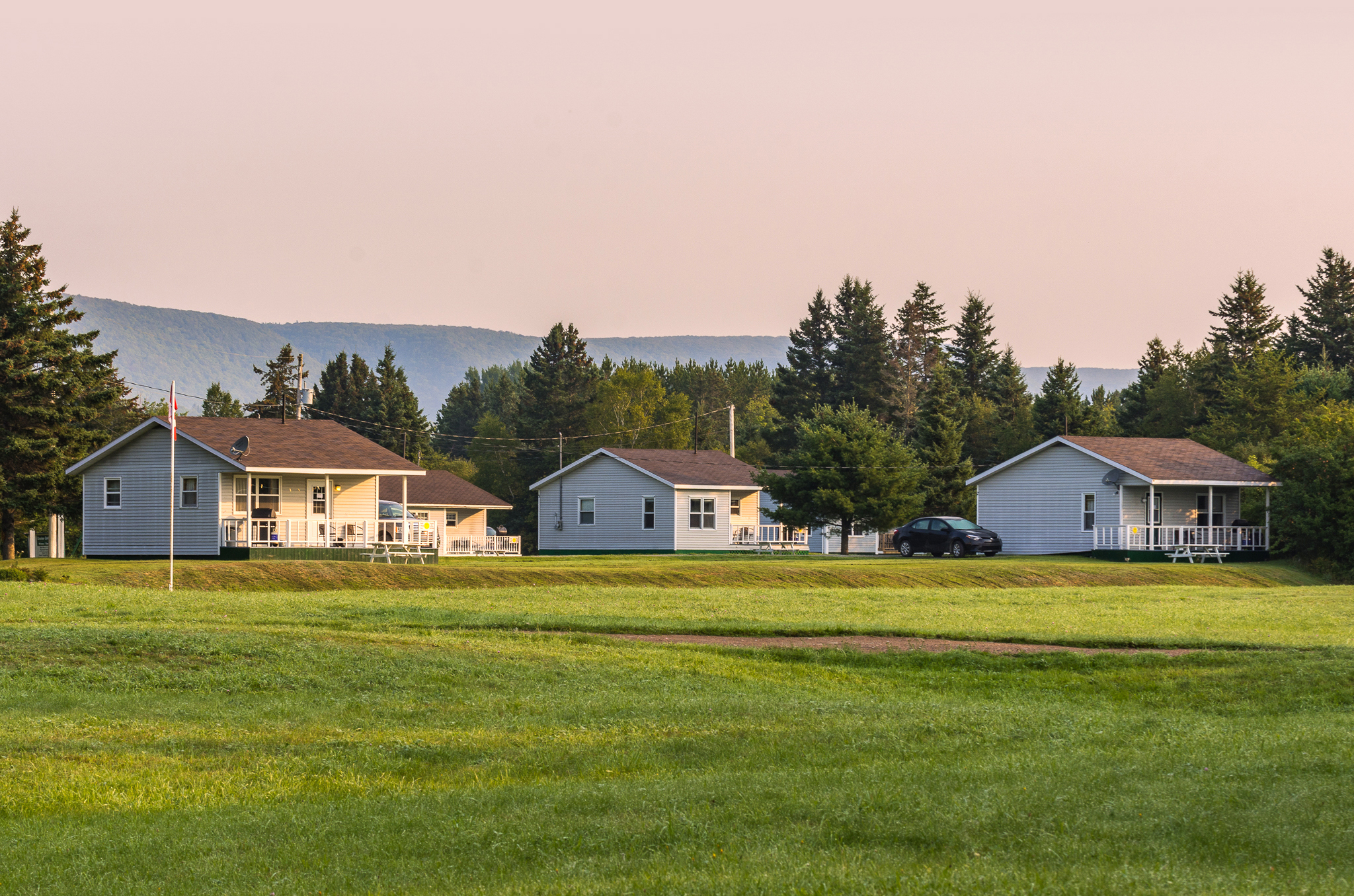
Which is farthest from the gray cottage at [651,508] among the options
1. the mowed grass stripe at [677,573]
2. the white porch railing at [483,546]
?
the mowed grass stripe at [677,573]

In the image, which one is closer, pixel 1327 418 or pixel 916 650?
pixel 916 650

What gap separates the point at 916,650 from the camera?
1986 centimetres

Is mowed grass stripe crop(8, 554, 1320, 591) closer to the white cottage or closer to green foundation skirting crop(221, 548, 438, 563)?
green foundation skirting crop(221, 548, 438, 563)

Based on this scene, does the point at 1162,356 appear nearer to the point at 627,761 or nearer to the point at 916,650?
the point at 916,650

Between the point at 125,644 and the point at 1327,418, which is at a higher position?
the point at 1327,418

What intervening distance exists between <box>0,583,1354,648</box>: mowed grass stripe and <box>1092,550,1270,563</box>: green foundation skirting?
45.1 ft

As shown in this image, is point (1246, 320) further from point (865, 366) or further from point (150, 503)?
point (150, 503)

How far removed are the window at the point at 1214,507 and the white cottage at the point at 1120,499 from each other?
0.12ft

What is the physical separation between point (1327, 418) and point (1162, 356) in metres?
39.6

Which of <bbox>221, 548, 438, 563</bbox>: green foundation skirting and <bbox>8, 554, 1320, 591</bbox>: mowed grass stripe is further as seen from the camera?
<bbox>221, 548, 438, 563</bbox>: green foundation skirting

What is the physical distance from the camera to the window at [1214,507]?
50594 millimetres

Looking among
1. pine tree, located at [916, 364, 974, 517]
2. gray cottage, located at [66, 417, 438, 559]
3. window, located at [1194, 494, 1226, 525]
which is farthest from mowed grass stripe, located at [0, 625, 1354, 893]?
pine tree, located at [916, 364, 974, 517]

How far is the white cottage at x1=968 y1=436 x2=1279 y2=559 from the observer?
47.7 meters

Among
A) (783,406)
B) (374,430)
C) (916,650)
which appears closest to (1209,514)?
(916,650)
